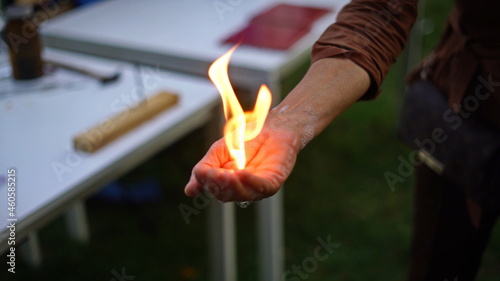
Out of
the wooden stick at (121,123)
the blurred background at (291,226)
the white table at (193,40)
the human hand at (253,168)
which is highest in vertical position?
the human hand at (253,168)

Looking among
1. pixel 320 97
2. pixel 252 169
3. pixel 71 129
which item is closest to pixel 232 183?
pixel 252 169

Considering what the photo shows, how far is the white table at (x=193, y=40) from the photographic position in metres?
1.63

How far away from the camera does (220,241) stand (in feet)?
5.21

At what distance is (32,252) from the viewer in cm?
200

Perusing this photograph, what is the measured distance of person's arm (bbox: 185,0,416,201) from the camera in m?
0.59

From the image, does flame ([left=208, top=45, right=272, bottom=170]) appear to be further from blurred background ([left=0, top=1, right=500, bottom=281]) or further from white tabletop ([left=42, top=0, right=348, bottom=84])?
blurred background ([left=0, top=1, right=500, bottom=281])

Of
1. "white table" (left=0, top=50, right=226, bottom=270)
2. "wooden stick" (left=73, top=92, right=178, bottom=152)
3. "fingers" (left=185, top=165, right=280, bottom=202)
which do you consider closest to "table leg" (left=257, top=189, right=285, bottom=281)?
"white table" (left=0, top=50, right=226, bottom=270)

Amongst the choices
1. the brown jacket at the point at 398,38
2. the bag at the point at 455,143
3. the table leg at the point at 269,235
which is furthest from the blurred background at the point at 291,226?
the brown jacket at the point at 398,38

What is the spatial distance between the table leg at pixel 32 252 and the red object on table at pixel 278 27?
3.22 feet

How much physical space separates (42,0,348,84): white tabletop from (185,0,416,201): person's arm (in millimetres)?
694

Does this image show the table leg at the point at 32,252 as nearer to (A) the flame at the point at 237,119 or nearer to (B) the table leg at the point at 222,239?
(B) the table leg at the point at 222,239

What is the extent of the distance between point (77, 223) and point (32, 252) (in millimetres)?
186

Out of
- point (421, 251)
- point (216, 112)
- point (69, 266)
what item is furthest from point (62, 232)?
point (421, 251)

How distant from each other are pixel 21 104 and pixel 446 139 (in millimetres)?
1069
